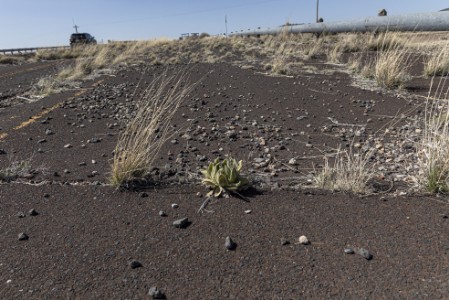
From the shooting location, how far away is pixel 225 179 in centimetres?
351

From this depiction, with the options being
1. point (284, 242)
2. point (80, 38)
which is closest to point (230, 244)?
point (284, 242)

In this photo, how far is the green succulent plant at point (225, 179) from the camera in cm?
349

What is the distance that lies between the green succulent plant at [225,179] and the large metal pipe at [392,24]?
10.8 meters

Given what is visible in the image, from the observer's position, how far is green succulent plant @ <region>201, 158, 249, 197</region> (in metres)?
3.49

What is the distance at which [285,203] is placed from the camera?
3354 mm

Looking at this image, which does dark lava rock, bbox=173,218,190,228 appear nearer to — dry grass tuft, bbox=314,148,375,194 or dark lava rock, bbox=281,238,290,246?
dark lava rock, bbox=281,238,290,246

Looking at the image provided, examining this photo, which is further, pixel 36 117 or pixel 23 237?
pixel 36 117

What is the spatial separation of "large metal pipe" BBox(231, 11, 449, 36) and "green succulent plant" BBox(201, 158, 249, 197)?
10.8 meters

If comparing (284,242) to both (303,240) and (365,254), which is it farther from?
(365,254)

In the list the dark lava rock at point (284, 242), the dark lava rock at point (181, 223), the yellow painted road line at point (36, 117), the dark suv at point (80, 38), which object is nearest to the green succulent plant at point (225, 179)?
the dark lava rock at point (181, 223)

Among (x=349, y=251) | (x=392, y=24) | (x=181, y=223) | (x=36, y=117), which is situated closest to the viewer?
(x=349, y=251)

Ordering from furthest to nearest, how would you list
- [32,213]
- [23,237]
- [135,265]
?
[32,213]
[23,237]
[135,265]

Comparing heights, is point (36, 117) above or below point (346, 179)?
above

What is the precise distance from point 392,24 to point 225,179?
624 inches
